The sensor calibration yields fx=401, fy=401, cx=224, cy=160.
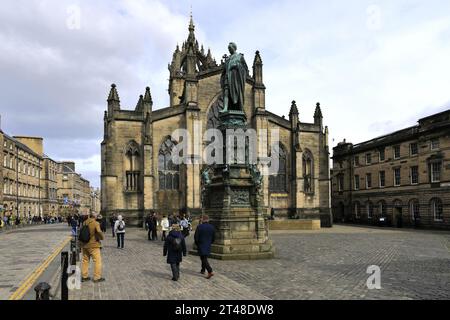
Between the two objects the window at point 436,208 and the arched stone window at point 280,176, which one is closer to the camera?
the window at point 436,208

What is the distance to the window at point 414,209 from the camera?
40.0m

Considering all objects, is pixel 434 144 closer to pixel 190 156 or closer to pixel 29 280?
pixel 190 156

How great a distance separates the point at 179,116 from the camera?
124 feet

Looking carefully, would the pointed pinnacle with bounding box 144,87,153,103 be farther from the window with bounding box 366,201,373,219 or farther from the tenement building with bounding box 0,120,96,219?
the window with bounding box 366,201,373,219

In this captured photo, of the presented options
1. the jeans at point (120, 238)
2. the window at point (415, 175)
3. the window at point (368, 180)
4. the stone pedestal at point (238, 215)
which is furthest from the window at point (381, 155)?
the jeans at point (120, 238)

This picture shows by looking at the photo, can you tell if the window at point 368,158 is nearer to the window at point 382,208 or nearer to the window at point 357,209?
the window at point 382,208

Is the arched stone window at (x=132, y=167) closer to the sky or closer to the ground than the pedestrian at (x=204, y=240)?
closer to the sky

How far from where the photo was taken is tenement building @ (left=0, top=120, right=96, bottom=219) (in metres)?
52.1

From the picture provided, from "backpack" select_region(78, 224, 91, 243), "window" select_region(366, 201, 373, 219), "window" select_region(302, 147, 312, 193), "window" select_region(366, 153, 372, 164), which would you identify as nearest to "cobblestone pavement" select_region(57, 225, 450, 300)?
"backpack" select_region(78, 224, 91, 243)

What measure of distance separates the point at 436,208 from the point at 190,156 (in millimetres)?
23333

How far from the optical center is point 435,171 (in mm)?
37156

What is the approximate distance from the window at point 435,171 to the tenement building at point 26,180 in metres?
46.5

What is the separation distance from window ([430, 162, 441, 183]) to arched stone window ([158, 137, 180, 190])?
2372 cm
